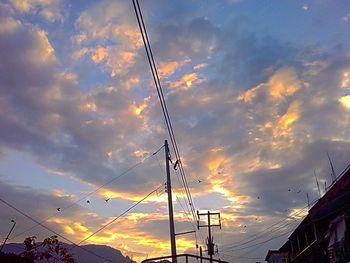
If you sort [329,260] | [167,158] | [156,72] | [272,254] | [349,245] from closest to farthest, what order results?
[349,245] → [156,72] → [329,260] → [167,158] → [272,254]

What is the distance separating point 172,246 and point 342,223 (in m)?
13.9

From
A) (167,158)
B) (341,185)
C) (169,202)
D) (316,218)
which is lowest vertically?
(316,218)

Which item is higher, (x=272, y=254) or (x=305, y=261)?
(x=272, y=254)

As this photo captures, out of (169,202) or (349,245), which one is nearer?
(349,245)

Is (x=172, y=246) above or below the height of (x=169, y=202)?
below

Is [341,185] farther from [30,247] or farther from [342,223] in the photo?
[30,247]

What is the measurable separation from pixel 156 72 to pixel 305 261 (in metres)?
11.9

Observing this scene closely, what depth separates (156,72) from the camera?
1476 centimetres

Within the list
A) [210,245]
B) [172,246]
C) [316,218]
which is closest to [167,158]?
[172,246]

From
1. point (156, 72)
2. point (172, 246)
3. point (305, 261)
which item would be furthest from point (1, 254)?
point (305, 261)

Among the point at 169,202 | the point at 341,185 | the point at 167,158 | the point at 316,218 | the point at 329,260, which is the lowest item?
the point at 329,260

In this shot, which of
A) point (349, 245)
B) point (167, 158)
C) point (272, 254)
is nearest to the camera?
point (349, 245)

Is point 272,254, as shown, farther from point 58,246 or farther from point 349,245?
point 349,245

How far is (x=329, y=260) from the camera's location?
15.9 metres
